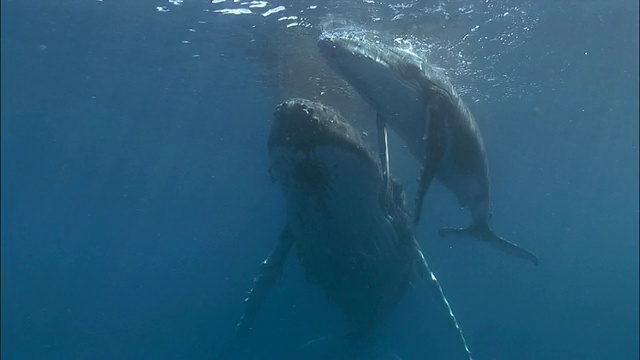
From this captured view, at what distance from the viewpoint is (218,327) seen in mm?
41094

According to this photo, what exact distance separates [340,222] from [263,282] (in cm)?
399

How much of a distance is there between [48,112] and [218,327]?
18.4 meters

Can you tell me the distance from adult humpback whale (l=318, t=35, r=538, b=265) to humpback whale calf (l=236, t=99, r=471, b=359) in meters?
0.98

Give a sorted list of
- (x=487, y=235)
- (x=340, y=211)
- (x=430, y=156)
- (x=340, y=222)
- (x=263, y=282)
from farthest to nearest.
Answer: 1. (x=263, y=282)
2. (x=487, y=235)
3. (x=340, y=222)
4. (x=340, y=211)
5. (x=430, y=156)

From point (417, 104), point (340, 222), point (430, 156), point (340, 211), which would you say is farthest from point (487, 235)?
point (340, 211)

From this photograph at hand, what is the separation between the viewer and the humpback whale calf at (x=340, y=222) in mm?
8781

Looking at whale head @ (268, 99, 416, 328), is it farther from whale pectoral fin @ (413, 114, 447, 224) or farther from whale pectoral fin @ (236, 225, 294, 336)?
whale pectoral fin @ (236, 225, 294, 336)

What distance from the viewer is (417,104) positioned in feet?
34.4

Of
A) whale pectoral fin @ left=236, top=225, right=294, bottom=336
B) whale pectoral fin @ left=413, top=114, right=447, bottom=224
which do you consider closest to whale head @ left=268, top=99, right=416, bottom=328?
whale pectoral fin @ left=413, top=114, right=447, bottom=224

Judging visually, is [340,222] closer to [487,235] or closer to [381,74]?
[381,74]

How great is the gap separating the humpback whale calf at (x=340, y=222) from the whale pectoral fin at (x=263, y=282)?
0.07 ft

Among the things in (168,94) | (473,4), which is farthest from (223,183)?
(473,4)

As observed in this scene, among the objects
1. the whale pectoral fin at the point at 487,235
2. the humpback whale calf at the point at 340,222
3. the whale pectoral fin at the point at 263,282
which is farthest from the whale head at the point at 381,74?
the whale pectoral fin at the point at 263,282

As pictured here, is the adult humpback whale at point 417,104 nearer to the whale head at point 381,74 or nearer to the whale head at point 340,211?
the whale head at point 381,74
